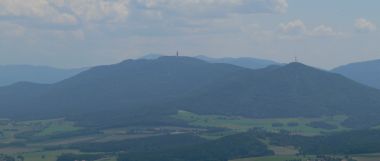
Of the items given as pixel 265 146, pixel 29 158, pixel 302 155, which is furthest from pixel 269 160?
pixel 29 158

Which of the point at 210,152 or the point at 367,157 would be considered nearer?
the point at 367,157

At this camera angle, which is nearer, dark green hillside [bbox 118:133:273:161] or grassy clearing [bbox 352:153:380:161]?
grassy clearing [bbox 352:153:380:161]

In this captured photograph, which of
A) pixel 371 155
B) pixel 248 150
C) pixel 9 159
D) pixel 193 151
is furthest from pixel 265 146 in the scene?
pixel 9 159

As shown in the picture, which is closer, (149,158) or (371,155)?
(371,155)

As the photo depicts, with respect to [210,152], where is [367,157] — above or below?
below

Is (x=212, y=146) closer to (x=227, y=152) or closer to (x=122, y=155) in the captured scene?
(x=227, y=152)

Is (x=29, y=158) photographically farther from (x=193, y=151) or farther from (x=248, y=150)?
(x=248, y=150)

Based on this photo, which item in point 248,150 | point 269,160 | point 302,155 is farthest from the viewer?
point 248,150

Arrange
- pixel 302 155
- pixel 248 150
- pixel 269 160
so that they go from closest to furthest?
pixel 269 160, pixel 302 155, pixel 248 150

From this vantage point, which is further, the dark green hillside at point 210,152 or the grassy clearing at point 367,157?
the dark green hillside at point 210,152
